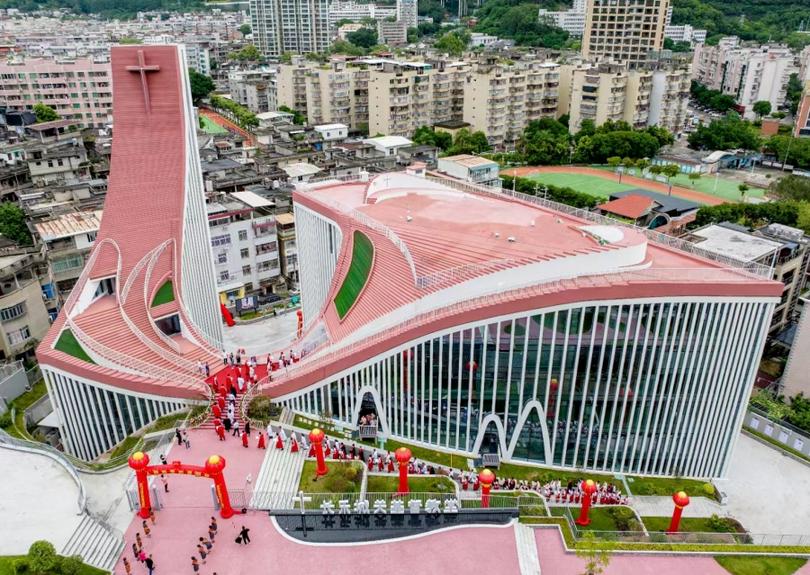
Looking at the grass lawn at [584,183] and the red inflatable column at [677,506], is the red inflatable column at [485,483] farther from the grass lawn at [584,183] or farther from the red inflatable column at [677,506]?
the grass lawn at [584,183]

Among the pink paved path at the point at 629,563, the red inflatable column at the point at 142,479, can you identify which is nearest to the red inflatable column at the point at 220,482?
the red inflatable column at the point at 142,479

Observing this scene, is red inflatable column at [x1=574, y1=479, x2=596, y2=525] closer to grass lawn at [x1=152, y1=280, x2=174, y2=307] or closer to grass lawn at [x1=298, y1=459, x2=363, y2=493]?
grass lawn at [x1=298, y1=459, x2=363, y2=493]

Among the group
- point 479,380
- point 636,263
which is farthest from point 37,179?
point 636,263

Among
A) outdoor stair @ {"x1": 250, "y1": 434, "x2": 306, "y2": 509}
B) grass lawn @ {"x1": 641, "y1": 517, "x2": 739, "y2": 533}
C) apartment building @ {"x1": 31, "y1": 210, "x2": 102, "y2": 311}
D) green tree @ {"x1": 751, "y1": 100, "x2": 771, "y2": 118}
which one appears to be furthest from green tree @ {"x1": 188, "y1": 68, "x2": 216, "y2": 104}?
grass lawn @ {"x1": 641, "y1": 517, "x2": 739, "y2": 533}

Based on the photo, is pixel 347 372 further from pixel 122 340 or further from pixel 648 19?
pixel 648 19

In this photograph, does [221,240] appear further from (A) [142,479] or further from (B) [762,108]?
(B) [762,108]
